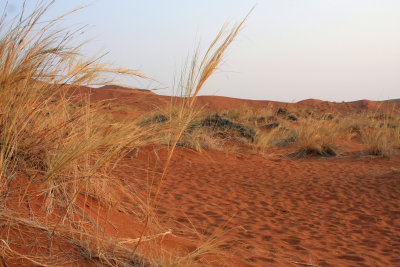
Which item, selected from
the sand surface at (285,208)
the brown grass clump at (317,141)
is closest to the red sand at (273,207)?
the sand surface at (285,208)

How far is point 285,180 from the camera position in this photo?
22.7 feet

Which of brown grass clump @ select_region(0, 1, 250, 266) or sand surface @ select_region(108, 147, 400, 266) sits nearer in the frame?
brown grass clump @ select_region(0, 1, 250, 266)

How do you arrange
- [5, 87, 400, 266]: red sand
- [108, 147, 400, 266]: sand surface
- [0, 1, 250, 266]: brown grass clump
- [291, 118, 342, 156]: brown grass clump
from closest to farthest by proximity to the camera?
[0, 1, 250, 266]: brown grass clump < [5, 87, 400, 266]: red sand < [108, 147, 400, 266]: sand surface < [291, 118, 342, 156]: brown grass clump

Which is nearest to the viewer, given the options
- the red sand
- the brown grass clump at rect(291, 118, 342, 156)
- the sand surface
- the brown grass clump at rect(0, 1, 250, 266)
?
the brown grass clump at rect(0, 1, 250, 266)

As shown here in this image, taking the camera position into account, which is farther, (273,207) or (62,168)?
(273,207)

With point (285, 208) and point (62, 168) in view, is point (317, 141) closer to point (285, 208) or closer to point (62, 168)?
point (285, 208)

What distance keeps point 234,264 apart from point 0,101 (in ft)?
6.62

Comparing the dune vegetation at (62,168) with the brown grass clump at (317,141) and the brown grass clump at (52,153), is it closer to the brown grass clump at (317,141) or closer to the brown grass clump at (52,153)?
the brown grass clump at (52,153)

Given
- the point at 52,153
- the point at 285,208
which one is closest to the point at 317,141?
the point at 285,208

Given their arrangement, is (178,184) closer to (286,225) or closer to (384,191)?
(286,225)

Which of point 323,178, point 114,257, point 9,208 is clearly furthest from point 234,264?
point 323,178

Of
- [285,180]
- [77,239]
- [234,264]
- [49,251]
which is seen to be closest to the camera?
[49,251]

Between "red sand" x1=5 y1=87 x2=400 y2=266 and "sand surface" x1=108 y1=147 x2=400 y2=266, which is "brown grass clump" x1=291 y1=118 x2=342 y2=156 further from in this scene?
"sand surface" x1=108 y1=147 x2=400 y2=266

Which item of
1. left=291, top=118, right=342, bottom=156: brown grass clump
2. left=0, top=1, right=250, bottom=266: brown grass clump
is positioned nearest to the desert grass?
left=0, top=1, right=250, bottom=266: brown grass clump
